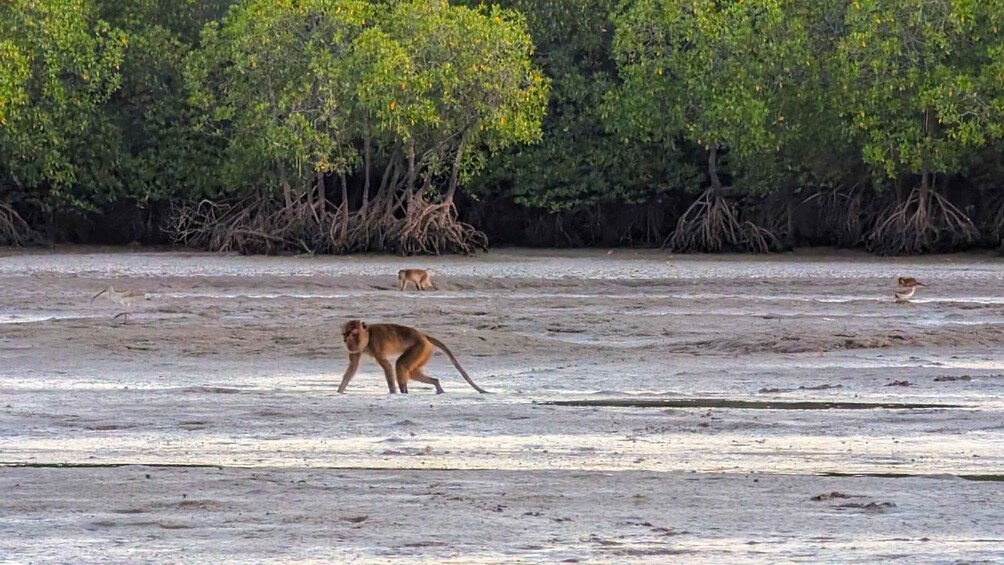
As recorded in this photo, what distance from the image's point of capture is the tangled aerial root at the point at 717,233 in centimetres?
3306

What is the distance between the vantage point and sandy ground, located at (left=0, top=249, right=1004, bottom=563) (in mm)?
6445

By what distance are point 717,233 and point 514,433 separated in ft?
78.4

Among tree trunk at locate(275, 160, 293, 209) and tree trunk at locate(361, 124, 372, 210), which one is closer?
tree trunk at locate(361, 124, 372, 210)

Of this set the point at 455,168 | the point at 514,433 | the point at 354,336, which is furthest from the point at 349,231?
the point at 514,433

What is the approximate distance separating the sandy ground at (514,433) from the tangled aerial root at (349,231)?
1046cm

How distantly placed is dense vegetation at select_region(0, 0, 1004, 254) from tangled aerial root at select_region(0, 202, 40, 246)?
0.05m

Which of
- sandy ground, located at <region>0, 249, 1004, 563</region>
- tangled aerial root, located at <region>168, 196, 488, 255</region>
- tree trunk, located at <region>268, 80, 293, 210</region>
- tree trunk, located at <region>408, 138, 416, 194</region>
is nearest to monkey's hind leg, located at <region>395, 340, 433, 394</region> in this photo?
sandy ground, located at <region>0, 249, 1004, 563</region>

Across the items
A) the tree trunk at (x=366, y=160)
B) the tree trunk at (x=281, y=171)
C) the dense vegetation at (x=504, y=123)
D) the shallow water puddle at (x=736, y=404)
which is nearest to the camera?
the shallow water puddle at (x=736, y=404)

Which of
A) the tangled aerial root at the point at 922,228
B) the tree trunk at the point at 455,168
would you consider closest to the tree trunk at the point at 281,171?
the tree trunk at the point at 455,168

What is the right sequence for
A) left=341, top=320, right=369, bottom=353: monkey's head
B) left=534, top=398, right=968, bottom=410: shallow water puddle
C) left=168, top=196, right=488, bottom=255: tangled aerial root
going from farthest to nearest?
left=168, top=196, right=488, bottom=255: tangled aerial root < left=341, top=320, right=369, bottom=353: monkey's head < left=534, top=398, right=968, bottom=410: shallow water puddle

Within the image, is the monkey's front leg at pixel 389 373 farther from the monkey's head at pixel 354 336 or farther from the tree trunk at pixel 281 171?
the tree trunk at pixel 281 171

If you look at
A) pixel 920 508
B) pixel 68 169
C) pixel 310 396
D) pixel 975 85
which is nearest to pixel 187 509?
pixel 920 508

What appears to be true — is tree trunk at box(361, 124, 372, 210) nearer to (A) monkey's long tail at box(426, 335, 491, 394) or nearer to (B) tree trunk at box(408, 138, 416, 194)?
(B) tree trunk at box(408, 138, 416, 194)

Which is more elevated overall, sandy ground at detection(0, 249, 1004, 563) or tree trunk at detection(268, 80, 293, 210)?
tree trunk at detection(268, 80, 293, 210)
